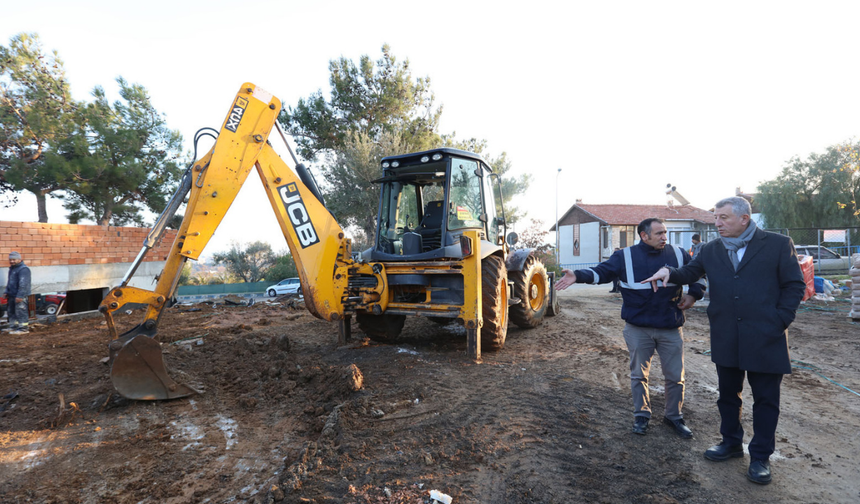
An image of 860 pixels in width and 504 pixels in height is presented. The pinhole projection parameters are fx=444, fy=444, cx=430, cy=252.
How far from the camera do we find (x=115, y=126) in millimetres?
14539

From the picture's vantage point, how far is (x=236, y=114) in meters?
4.69

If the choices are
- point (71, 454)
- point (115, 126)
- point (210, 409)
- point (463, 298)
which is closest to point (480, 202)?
point (463, 298)

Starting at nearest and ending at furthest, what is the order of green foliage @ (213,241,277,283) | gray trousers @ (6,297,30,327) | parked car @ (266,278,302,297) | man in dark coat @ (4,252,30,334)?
man in dark coat @ (4,252,30,334) → gray trousers @ (6,297,30,327) → parked car @ (266,278,302,297) → green foliage @ (213,241,277,283)

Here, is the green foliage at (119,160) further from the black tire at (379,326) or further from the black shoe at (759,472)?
the black shoe at (759,472)

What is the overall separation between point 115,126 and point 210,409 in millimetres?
14371

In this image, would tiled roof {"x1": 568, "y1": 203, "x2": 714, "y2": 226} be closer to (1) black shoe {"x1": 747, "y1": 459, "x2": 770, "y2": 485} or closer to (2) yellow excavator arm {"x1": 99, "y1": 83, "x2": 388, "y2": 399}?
(2) yellow excavator arm {"x1": 99, "y1": 83, "x2": 388, "y2": 399}

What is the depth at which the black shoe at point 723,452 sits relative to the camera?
301 centimetres

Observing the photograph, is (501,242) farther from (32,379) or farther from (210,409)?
(32,379)

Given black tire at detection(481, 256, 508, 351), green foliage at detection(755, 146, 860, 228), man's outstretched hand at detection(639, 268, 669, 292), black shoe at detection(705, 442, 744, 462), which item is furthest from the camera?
green foliage at detection(755, 146, 860, 228)

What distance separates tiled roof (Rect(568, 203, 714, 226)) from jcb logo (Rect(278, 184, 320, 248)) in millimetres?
28324

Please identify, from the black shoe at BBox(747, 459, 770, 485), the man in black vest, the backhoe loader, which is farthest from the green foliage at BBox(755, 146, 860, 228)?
the black shoe at BBox(747, 459, 770, 485)

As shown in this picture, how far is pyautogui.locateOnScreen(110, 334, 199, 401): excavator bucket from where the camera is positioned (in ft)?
13.2

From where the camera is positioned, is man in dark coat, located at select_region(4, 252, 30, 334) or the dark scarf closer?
the dark scarf

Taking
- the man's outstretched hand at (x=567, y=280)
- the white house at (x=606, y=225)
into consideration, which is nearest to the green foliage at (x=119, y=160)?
the man's outstretched hand at (x=567, y=280)
